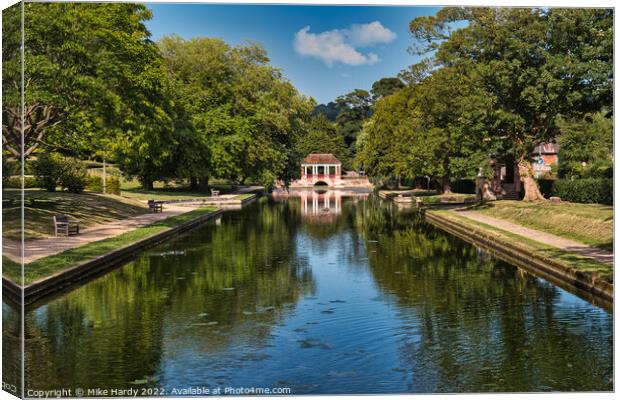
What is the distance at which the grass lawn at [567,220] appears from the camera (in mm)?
26589

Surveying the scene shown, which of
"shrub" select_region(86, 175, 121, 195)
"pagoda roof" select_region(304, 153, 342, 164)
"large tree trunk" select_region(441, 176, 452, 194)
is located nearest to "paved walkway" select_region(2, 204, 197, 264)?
"shrub" select_region(86, 175, 121, 195)

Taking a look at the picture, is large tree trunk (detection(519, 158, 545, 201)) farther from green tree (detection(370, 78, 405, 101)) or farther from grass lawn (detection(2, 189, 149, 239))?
green tree (detection(370, 78, 405, 101))

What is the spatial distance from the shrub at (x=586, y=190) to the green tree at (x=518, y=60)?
85.4 inches

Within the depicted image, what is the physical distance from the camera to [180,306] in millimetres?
16234

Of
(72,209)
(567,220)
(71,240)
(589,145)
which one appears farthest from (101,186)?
(567,220)

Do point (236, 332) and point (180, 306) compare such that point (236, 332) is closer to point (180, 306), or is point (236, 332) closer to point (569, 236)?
point (180, 306)

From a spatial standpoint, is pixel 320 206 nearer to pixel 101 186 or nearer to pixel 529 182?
pixel 101 186

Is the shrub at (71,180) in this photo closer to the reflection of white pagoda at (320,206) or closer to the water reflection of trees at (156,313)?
the reflection of white pagoda at (320,206)

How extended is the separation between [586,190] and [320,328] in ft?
111

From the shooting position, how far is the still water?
1054 cm

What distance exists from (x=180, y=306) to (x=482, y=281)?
8168 mm

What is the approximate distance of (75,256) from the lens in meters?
21.5

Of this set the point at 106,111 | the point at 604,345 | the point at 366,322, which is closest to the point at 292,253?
the point at 106,111

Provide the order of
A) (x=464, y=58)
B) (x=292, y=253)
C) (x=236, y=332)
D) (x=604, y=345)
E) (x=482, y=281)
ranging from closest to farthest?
(x=604, y=345) → (x=236, y=332) → (x=482, y=281) → (x=292, y=253) → (x=464, y=58)
